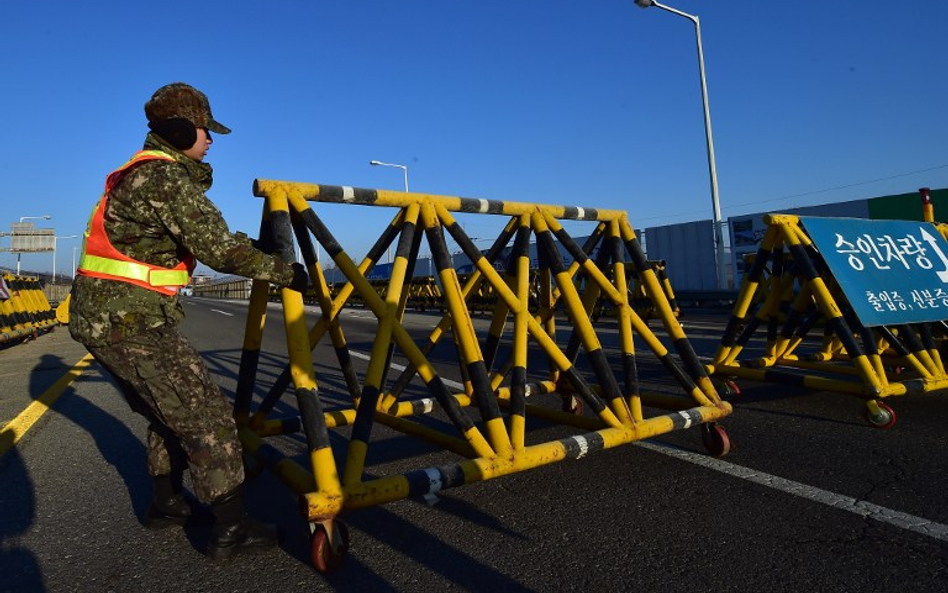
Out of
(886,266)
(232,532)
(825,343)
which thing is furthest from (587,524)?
(825,343)

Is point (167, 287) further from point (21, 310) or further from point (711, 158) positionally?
point (711, 158)

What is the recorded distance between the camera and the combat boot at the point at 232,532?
7.65 feet

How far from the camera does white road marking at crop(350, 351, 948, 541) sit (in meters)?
2.40

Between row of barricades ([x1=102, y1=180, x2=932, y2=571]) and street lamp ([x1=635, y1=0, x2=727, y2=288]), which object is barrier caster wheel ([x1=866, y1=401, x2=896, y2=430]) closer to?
row of barricades ([x1=102, y1=180, x2=932, y2=571])

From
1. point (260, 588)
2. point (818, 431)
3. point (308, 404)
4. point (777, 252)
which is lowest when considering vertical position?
point (260, 588)

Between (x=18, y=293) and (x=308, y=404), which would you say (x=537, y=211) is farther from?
(x=18, y=293)

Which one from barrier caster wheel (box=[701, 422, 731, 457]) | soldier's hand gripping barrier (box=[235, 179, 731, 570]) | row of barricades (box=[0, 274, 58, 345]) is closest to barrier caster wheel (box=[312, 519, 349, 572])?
soldier's hand gripping barrier (box=[235, 179, 731, 570])

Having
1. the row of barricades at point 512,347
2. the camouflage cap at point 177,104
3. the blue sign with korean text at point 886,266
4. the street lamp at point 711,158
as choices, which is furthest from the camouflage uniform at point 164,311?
the street lamp at point 711,158

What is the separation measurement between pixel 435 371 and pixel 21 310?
566 inches

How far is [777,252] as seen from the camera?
4750 millimetres

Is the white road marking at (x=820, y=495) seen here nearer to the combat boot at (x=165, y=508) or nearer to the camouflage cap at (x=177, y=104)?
the combat boot at (x=165, y=508)

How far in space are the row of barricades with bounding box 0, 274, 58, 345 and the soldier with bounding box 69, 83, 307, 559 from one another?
11.2 metres

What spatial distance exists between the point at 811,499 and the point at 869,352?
1.89 metres

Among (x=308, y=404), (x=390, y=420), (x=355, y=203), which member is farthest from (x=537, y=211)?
(x=308, y=404)
